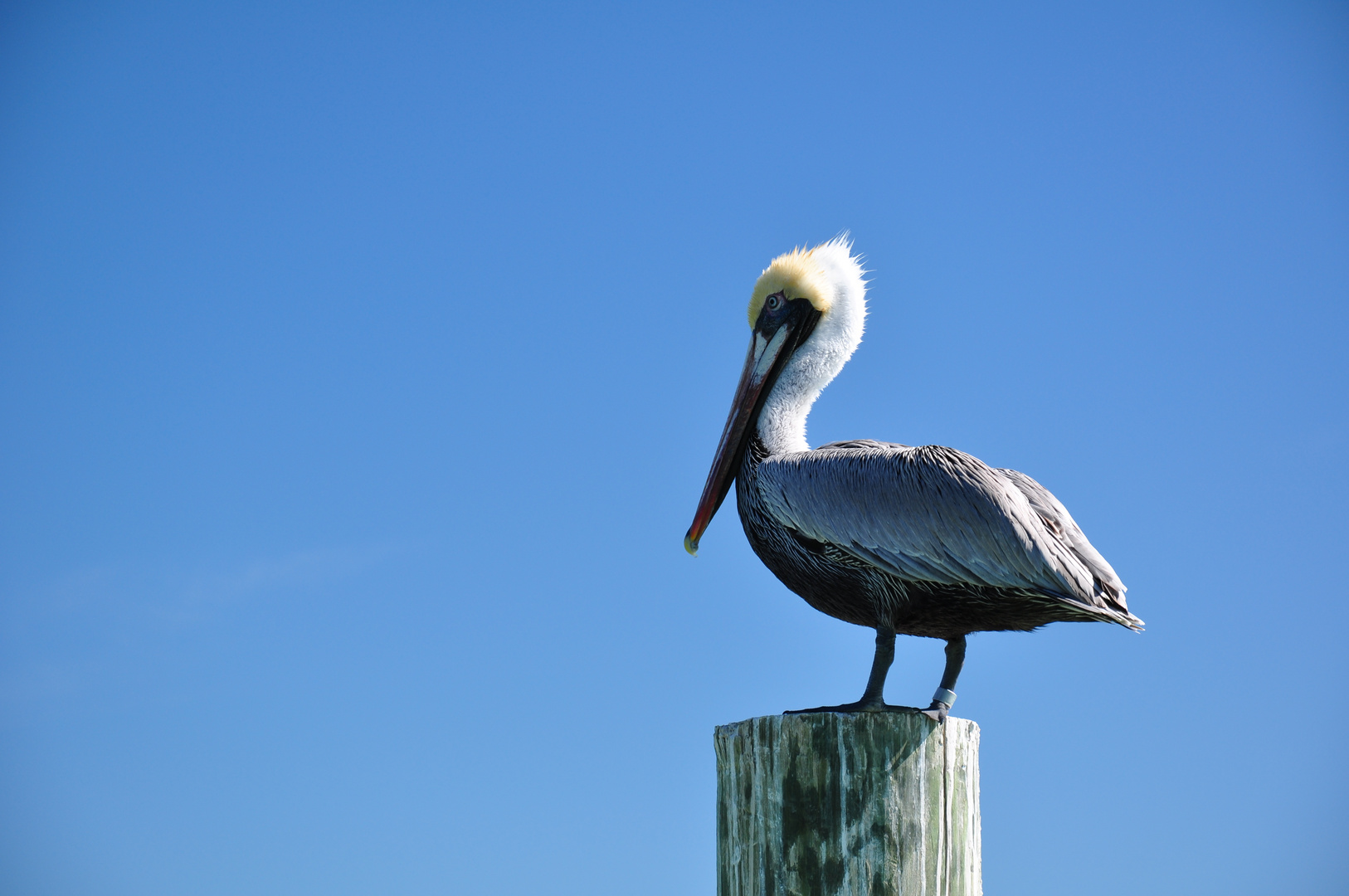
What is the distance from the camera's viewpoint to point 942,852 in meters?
3.14

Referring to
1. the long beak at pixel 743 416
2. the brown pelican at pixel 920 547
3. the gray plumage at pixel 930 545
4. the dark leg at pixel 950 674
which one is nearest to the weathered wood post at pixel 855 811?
the brown pelican at pixel 920 547

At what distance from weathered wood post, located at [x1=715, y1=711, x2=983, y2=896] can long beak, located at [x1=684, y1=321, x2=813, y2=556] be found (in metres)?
1.85

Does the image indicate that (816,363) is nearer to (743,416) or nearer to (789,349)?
(789,349)

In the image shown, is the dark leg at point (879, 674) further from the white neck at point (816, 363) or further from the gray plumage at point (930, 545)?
the white neck at point (816, 363)

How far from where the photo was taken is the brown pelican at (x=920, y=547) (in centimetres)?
394

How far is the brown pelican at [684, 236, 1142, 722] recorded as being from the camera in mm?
3939

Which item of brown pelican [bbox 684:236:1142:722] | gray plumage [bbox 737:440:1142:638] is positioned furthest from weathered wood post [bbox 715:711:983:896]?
gray plumage [bbox 737:440:1142:638]

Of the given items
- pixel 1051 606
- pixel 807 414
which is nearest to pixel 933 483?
pixel 1051 606

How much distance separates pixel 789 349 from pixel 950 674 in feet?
5.66

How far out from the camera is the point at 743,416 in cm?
516

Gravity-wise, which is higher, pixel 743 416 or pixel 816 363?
pixel 816 363

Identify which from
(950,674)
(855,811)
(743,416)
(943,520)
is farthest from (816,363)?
(855,811)

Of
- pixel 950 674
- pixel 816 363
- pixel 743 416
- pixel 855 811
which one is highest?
pixel 816 363

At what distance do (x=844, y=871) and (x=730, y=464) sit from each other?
228 cm
